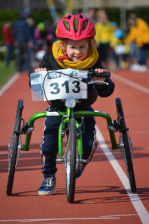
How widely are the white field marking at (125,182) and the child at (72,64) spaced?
64cm

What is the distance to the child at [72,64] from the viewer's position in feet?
14.4

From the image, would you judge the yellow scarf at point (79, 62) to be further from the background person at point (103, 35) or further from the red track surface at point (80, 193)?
the background person at point (103, 35)

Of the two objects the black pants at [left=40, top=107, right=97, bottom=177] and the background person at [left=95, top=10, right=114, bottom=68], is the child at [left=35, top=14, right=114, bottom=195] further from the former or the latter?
the background person at [left=95, top=10, right=114, bottom=68]

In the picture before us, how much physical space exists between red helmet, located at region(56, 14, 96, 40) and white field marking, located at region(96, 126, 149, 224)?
175 cm

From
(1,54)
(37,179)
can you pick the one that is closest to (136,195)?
(37,179)

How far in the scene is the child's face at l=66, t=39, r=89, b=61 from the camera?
4.42 m

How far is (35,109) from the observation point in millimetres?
11305

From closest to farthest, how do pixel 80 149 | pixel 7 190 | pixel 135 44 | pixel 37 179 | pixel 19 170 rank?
pixel 80 149 < pixel 7 190 < pixel 37 179 < pixel 19 170 < pixel 135 44

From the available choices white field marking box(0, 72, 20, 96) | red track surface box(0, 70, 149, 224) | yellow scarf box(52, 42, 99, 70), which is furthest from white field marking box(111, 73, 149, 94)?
yellow scarf box(52, 42, 99, 70)

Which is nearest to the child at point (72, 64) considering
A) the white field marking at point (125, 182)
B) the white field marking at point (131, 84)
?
the white field marking at point (125, 182)

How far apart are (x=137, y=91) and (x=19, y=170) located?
9.48 meters

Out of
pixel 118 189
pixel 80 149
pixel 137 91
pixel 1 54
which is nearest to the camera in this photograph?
pixel 80 149

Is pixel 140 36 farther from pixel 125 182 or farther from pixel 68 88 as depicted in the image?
pixel 68 88

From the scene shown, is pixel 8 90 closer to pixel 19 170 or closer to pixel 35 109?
pixel 35 109
